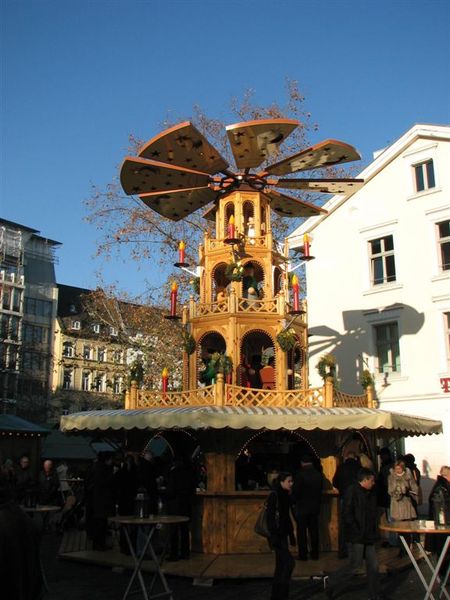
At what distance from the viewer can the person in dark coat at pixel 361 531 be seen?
324 inches

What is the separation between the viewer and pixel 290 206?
668 inches

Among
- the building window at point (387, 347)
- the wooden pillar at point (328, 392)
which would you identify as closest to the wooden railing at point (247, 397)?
the wooden pillar at point (328, 392)

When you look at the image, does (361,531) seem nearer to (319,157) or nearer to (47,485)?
(319,157)

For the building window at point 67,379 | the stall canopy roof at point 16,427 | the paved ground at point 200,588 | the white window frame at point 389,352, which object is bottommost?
the paved ground at point 200,588

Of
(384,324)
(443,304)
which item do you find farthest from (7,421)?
(443,304)

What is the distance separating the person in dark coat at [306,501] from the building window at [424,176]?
46.2 ft

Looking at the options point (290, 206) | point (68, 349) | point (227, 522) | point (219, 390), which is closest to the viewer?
point (227, 522)

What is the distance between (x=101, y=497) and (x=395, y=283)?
1351 cm

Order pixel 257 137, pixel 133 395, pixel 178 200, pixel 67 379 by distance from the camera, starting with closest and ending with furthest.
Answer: pixel 257 137 → pixel 133 395 → pixel 178 200 → pixel 67 379

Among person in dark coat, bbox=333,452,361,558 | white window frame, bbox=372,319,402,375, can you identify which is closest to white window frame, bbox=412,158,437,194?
white window frame, bbox=372,319,402,375

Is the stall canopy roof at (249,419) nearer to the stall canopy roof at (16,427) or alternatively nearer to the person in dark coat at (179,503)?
the person in dark coat at (179,503)

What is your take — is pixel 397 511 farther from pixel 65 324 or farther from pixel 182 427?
pixel 65 324

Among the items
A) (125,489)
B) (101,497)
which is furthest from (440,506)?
(101,497)

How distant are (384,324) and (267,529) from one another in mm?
15416
